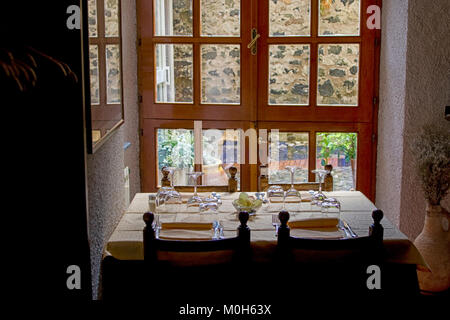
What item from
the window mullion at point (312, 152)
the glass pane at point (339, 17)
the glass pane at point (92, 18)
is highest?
the glass pane at point (339, 17)

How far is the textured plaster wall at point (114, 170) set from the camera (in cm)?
249

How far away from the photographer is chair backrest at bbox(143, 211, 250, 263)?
2062 millimetres

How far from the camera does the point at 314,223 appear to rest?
2.60 m

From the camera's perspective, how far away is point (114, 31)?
3094 mm

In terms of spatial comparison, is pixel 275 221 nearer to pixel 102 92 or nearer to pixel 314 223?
pixel 314 223

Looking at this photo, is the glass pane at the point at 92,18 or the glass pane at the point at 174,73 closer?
the glass pane at the point at 92,18

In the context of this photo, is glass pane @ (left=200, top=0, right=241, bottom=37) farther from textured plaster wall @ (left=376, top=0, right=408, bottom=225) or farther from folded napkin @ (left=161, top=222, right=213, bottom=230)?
folded napkin @ (left=161, top=222, right=213, bottom=230)

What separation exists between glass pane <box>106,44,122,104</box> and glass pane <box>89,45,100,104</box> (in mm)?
278

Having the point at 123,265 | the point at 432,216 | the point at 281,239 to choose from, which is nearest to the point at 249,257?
the point at 281,239

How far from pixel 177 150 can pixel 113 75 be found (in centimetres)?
134

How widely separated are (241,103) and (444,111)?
1313mm

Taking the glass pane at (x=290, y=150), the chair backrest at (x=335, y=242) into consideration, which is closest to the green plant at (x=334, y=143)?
the glass pane at (x=290, y=150)

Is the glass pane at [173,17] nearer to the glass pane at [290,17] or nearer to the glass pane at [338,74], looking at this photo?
the glass pane at [290,17]

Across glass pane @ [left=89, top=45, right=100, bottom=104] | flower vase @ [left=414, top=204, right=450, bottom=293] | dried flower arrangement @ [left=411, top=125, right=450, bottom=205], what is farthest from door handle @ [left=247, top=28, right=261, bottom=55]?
glass pane @ [left=89, top=45, right=100, bottom=104]
